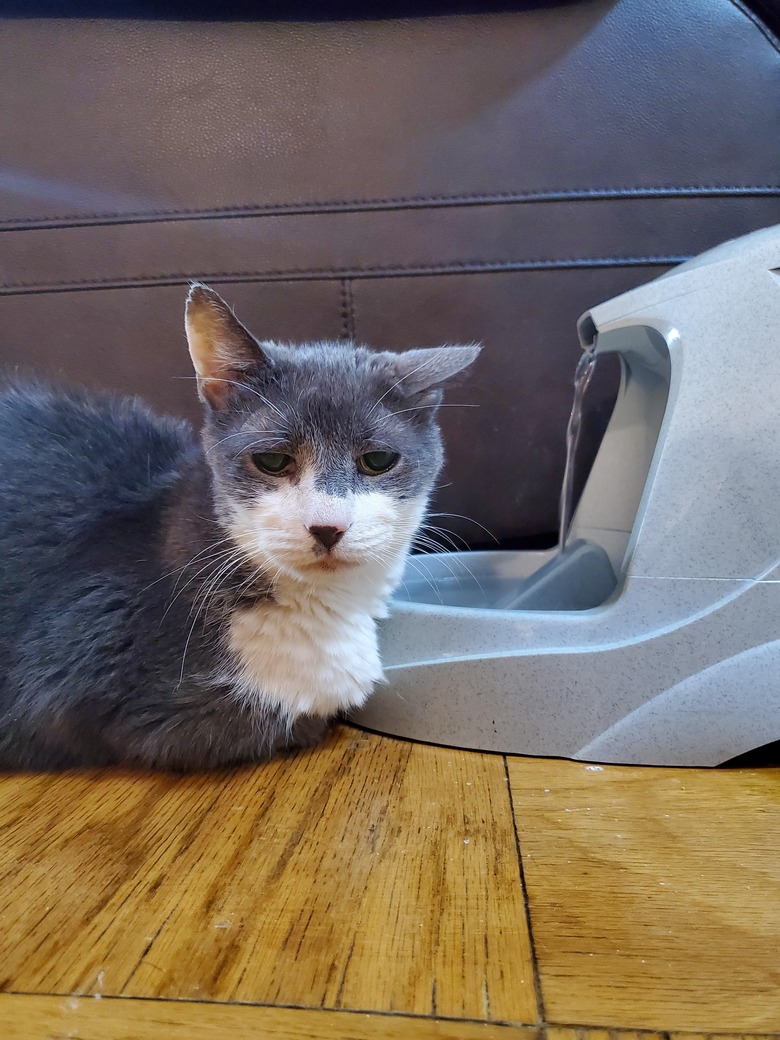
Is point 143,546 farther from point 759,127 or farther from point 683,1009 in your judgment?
point 759,127

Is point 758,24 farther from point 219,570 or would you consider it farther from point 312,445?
point 219,570

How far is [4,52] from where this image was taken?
121 cm

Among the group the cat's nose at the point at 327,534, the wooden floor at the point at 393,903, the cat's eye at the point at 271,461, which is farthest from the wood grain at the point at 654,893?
the cat's eye at the point at 271,461

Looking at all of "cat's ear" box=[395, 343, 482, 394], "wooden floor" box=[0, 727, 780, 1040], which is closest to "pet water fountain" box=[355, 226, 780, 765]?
"wooden floor" box=[0, 727, 780, 1040]

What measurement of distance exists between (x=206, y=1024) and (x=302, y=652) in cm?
41

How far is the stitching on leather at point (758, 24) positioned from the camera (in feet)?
3.82

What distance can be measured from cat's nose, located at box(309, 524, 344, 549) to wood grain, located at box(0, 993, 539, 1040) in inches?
15.7

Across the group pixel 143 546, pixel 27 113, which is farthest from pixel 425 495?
pixel 27 113

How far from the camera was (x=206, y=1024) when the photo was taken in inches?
17.3

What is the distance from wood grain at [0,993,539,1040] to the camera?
0.43 metres

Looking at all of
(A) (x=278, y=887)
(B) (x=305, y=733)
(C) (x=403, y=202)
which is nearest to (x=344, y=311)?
(C) (x=403, y=202)

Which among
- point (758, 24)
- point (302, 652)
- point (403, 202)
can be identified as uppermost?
point (758, 24)

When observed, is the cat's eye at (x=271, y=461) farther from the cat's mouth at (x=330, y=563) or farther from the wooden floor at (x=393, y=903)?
the wooden floor at (x=393, y=903)

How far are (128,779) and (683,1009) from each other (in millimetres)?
622
